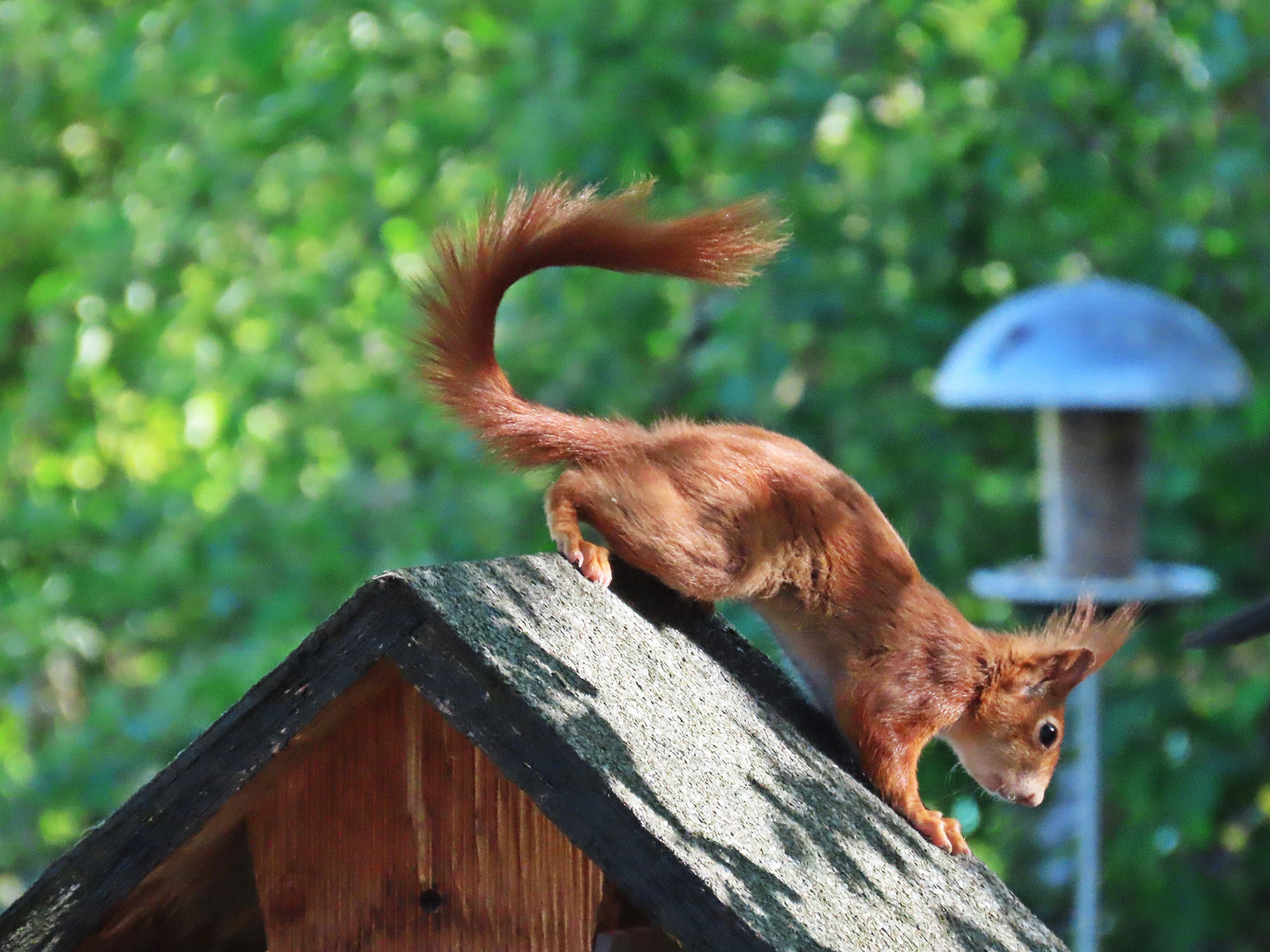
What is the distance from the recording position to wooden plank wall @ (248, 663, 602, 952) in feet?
3.53

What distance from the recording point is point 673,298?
13.6 ft

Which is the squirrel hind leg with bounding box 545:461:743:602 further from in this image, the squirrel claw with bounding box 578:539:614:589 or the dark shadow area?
the dark shadow area

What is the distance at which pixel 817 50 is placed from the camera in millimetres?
3924

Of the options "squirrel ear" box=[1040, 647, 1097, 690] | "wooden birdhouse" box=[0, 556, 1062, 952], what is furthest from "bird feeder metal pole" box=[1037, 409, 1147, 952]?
"wooden birdhouse" box=[0, 556, 1062, 952]

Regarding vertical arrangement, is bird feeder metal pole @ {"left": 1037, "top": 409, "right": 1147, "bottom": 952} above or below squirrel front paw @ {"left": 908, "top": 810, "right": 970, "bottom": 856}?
below

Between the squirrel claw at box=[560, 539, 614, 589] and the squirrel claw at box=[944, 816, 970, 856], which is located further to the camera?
the squirrel claw at box=[944, 816, 970, 856]

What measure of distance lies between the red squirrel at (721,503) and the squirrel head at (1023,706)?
3 centimetres

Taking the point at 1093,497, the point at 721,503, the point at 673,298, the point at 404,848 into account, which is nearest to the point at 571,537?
the point at 721,503

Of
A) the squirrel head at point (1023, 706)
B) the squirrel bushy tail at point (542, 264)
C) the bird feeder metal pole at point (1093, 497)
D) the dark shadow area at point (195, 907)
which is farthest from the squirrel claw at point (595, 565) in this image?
the bird feeder metal pole at point (1093, 497)

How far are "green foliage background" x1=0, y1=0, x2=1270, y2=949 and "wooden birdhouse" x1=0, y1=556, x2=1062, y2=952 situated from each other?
91.6 inches

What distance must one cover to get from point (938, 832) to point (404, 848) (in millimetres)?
503

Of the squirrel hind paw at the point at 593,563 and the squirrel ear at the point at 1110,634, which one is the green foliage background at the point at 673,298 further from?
the squirrel hind paw at the point at 593,563

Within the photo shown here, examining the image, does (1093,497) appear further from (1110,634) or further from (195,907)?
(195,907)

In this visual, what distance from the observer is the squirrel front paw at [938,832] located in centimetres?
135
